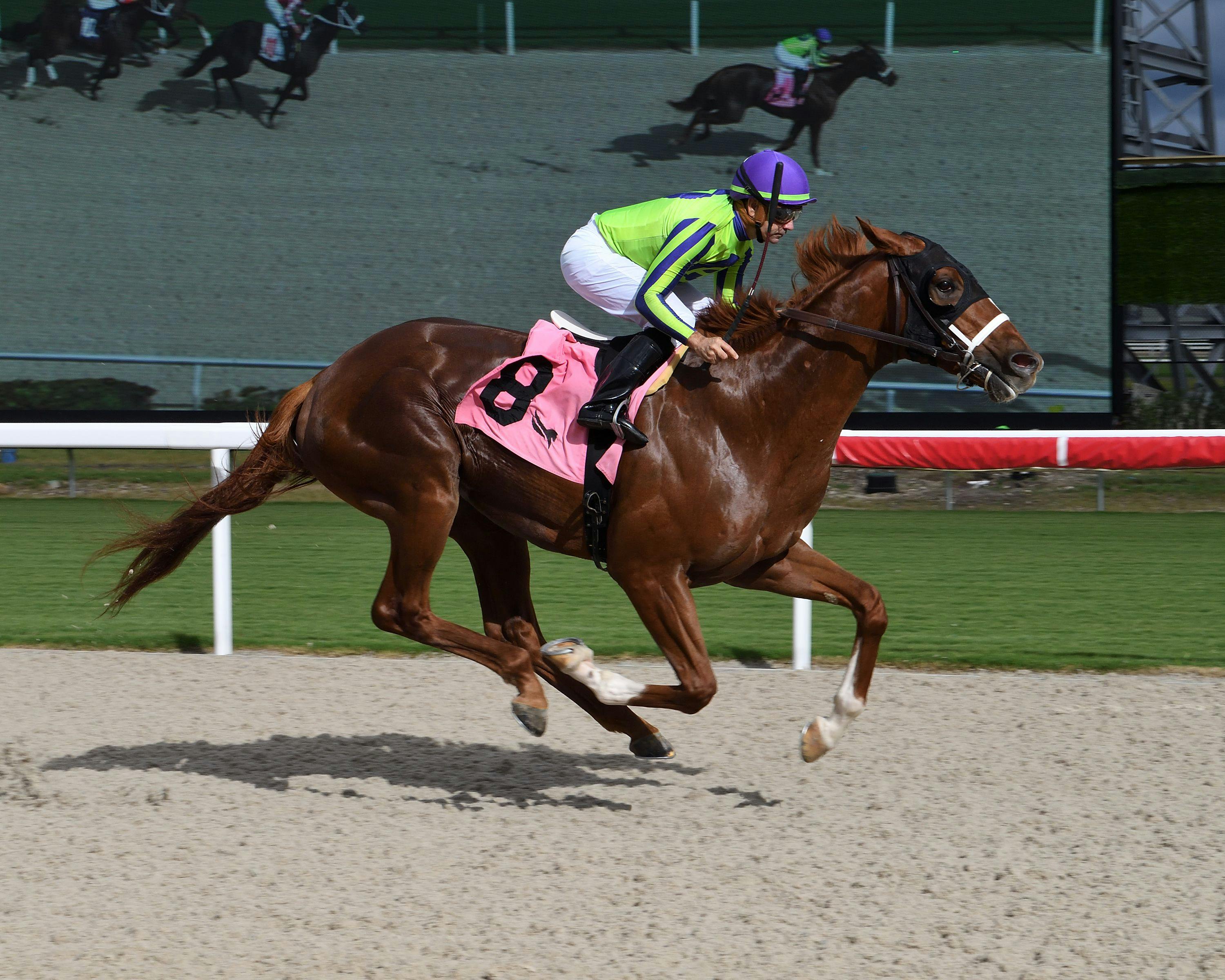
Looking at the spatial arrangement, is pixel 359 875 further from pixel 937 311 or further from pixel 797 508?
pixel 937 311

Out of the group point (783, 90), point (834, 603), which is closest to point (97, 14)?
point (783, 90)

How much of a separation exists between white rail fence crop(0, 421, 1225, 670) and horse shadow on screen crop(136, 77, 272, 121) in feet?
47.5

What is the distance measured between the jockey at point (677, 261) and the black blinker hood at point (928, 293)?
34 centimetres

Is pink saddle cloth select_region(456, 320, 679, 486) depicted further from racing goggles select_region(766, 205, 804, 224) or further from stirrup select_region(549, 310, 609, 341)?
racing goggles select_region(766, 205, 804, 224)

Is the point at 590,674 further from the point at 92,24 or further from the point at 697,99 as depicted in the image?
the point at 92,24

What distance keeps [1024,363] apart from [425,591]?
1818mm

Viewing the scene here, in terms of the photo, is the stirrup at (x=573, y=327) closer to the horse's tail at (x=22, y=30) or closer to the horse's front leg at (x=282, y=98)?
the horse's front leg at (x=282, y=98)

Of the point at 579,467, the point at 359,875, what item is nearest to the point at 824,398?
the point at 579,467

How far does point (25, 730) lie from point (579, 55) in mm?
16410

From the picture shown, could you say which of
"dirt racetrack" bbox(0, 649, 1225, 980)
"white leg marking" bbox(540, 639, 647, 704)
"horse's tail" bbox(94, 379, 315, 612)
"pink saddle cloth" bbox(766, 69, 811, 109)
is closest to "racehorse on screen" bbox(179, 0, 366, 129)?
"pink saddle cloth" bbox(766, 69, 811, 109)

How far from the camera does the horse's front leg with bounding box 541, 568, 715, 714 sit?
3.68 meters

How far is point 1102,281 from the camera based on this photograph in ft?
Answer: 55.0

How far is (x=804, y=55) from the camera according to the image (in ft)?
60.6

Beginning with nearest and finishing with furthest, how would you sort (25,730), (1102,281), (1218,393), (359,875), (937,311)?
1. (359,875)
2. (937,311)
3. (25,730)
4. (1218,393)
5. (1102,281)
